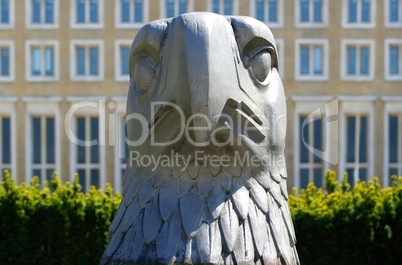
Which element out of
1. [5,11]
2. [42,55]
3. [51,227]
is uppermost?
[5,11]

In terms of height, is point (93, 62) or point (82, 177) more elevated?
point (93, 62)

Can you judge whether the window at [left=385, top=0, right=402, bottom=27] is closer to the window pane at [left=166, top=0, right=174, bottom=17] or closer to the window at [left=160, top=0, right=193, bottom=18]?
the window at [left=160, top=0, right=193, bottom=18]

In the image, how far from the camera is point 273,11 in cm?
4106

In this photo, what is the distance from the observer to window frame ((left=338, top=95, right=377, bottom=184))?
40969mm

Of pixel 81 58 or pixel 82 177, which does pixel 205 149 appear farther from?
pixel 82 177

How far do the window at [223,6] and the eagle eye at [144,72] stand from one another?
3729cm

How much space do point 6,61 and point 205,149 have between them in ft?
132

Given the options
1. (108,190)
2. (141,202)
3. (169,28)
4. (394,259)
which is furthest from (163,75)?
(108,190)

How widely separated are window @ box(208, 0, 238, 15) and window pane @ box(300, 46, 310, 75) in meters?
4.74

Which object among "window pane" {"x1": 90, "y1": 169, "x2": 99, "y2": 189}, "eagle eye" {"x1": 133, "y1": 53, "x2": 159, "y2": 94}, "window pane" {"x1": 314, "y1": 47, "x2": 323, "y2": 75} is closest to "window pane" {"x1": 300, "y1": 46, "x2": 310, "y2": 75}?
"window pane" {"x1": 314, "y1": 47, "x2": 323, "y2": 75}

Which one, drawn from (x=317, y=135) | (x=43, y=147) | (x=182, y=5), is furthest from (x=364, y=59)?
(x=43, y=147)

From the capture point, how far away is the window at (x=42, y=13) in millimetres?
41281

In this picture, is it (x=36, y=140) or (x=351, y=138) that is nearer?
(x=351, y=138)

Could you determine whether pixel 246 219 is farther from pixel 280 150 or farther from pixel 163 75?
pixel 163 75
